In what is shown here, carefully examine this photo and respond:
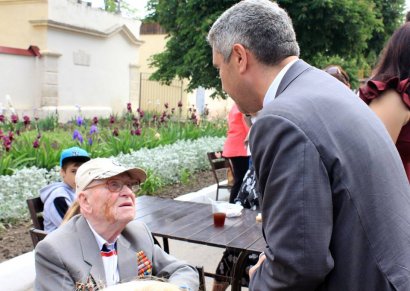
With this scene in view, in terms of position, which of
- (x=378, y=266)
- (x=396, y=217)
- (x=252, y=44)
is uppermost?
(x=252, y=44)

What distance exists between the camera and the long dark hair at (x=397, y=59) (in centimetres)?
246

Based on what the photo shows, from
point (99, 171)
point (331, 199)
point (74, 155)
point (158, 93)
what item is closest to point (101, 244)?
point (99, 171)

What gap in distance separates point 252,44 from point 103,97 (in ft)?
51.8

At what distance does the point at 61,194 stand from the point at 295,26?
33.1ft

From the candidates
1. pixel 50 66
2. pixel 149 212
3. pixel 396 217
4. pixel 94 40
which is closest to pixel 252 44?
pixel 396 217

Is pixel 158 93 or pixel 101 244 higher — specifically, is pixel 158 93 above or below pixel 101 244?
above

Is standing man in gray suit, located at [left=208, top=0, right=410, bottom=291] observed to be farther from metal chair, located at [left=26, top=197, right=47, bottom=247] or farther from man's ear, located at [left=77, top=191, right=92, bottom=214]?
metal chair, located at [left=26, top=197, right=47, bottom=247]

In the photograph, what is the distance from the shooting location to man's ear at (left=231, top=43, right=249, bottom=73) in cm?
164

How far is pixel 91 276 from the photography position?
229 centimetres

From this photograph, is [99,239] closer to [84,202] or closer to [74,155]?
[84,202]

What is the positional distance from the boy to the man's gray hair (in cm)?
225

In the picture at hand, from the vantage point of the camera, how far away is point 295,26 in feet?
41.0

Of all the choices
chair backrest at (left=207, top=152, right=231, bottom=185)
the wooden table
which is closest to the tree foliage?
chair backrest at (left=207, top=152, right=231, bottom=185)

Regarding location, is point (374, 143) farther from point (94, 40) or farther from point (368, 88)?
point (94, 40)
